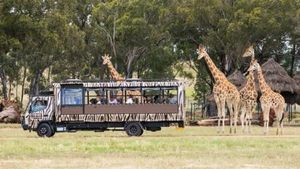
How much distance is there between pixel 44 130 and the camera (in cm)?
3138

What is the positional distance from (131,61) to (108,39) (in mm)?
2764

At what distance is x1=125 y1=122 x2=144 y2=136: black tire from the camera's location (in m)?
31.2

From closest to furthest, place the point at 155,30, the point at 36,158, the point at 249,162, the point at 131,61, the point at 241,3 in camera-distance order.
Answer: the point at 249,162 < the point at 36,158 < the point at 241,3 < the point at 155,30 < the point at 131,61

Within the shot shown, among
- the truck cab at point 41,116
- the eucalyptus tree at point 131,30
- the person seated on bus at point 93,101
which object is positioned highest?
the eucalyptus tree at point 131,30

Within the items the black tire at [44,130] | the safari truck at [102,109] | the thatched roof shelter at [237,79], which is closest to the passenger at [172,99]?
the safari truck at [102,109]

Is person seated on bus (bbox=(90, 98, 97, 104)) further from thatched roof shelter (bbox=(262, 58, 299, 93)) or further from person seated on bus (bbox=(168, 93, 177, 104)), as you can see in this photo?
thatched roof shelter (bbox=(262, 58, 299, 93))

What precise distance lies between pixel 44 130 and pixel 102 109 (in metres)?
2.73

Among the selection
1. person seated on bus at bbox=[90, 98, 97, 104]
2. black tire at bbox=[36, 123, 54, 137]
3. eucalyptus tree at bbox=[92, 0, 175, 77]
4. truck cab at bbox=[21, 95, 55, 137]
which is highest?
eucalyptus tree at bbox=[92, 0, 175, 77]

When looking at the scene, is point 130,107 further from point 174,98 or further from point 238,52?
point 238,52

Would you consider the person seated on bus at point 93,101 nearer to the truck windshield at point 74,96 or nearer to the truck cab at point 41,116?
the truck windshield at point 74,96

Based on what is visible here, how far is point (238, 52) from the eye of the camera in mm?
52344

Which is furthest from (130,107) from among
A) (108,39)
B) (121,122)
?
(108,39)

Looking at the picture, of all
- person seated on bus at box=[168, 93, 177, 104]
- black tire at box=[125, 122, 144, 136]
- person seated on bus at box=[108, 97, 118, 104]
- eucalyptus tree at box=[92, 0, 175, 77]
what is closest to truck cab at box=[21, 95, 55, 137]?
person seated on bus at box=[108, 97, 118, 104]

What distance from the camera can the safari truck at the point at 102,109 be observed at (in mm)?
31312
